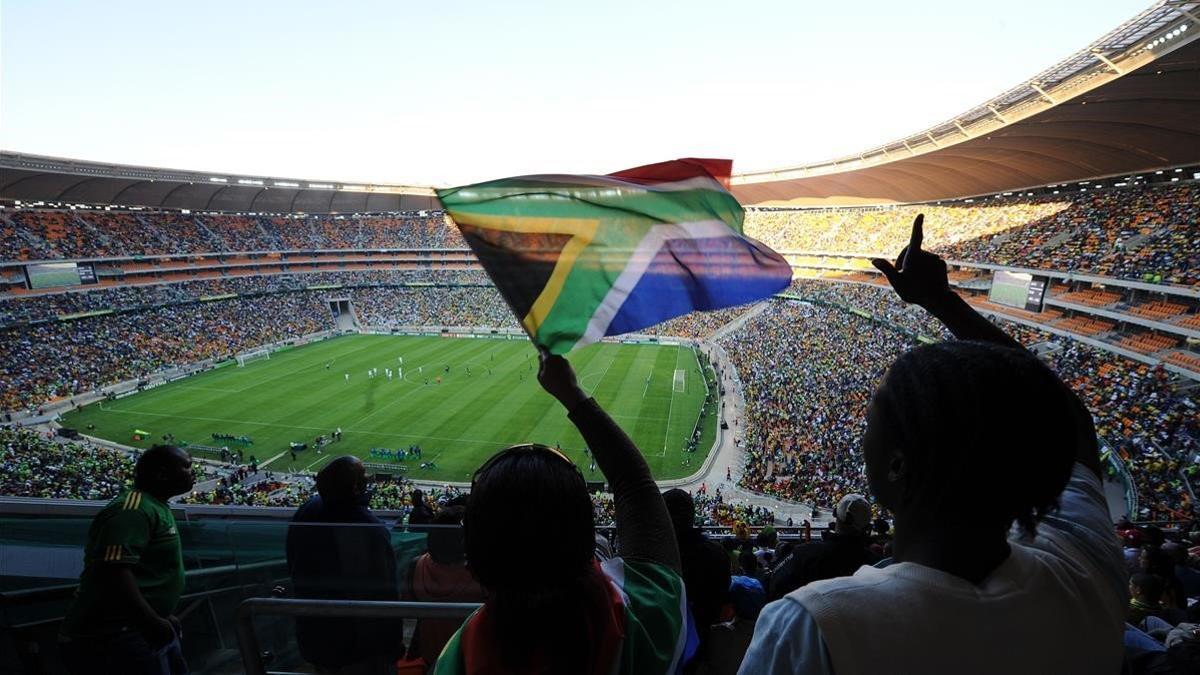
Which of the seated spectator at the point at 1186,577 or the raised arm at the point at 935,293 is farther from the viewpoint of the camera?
the seated spectator at the point at 1186,577

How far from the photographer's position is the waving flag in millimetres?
2895

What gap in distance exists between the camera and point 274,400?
1232 inches

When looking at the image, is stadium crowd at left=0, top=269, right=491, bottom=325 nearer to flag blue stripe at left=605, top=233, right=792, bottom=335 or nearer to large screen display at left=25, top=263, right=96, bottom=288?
large screen display at left=25, top=263, right=96, bottom=288

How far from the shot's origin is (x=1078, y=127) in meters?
24.7

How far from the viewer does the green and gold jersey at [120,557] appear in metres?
3.01

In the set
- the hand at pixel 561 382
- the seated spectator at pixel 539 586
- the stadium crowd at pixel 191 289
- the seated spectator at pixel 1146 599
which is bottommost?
the stadium crowd at pixel 191 289

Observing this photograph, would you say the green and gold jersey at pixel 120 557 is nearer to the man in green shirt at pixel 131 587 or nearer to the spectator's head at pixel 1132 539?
the man in green shirt at pixel 131 587

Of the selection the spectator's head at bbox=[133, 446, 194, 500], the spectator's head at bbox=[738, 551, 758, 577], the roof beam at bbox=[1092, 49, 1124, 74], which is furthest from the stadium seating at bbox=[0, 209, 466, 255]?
the roof beam at bbox=[1092, 49, 1124, 74]

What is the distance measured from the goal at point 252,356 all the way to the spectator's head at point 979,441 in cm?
4545

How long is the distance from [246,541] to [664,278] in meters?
3.08

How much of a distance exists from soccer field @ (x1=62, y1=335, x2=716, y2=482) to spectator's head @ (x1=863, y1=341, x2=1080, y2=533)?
18.2 metres

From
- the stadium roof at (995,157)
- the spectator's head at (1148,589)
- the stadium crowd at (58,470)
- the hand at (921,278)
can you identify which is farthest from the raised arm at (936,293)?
the stadium roof at (995,157)

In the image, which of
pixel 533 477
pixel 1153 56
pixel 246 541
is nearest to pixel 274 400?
pixel 246 541

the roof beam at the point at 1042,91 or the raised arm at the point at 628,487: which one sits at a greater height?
the roof beam at the point at 1042,91
